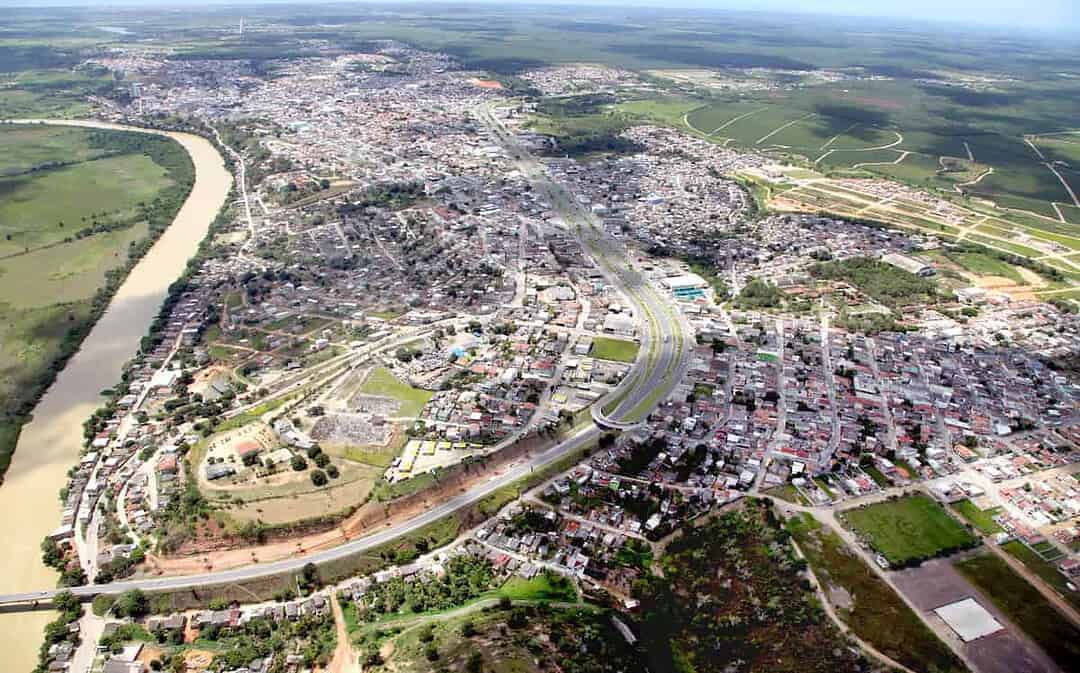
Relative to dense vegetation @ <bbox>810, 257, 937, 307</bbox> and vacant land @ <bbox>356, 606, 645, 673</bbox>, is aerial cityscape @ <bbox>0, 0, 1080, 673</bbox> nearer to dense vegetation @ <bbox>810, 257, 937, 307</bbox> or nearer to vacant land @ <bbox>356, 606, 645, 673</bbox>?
vacant land @ <bbox>356, 606, 645, 673</bbox>

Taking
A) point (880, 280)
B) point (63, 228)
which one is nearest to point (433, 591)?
point (880, 280)

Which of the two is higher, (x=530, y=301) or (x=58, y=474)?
(x=530, y=301)

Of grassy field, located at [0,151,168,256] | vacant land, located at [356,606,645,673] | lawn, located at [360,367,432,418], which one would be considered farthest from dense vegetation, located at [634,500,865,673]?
grassy field, located at [0,151,168,256]

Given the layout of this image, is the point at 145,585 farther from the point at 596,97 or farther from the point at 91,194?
the point at 596,97

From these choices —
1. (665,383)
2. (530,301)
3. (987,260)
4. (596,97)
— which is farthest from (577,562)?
(596,97)

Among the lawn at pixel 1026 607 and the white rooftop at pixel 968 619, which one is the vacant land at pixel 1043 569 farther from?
the white rooftop at pixel 968 619

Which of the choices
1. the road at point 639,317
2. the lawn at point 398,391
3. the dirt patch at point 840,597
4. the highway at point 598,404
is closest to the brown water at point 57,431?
the highway at point 598,404
